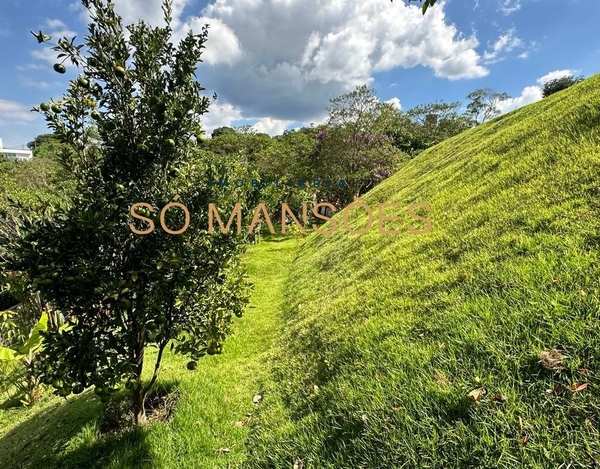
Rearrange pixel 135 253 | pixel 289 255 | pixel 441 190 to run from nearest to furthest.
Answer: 1. pixel 135 253
2. pixel 441 190
3. pixel 289 255

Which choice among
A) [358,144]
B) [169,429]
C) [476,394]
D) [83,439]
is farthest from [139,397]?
[358,144]

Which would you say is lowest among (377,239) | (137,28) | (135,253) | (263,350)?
(263,350)

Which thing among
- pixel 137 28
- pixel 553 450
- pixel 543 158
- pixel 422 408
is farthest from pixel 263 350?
pixel 543 158

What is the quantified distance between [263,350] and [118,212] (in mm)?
4074

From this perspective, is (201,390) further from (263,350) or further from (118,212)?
(118,212)

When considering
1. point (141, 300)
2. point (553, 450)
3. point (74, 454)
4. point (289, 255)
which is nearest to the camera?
point (553, 450)

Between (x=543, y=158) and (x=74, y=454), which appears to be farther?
(x=543, y=158)

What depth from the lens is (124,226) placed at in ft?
9.65

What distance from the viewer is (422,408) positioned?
95.6 inches

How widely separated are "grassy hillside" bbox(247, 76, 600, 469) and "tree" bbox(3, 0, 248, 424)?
4.79ft

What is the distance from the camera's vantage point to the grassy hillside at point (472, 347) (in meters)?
2.06

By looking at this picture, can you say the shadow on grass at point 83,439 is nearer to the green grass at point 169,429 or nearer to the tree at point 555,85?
the green grass at point 169,429

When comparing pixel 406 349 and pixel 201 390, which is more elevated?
pixel 406 349

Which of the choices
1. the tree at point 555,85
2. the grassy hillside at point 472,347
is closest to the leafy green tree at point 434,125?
the tree at point 555,85
